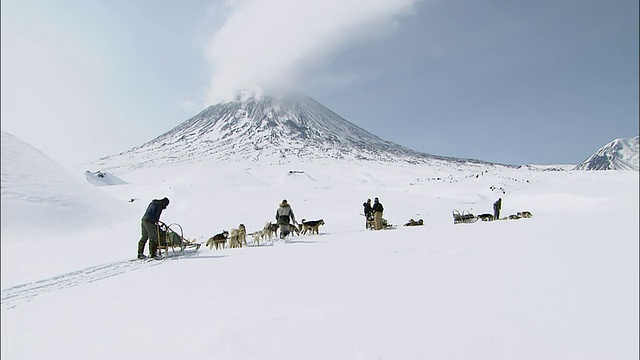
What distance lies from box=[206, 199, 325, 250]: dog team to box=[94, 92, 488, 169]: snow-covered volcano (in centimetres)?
7391

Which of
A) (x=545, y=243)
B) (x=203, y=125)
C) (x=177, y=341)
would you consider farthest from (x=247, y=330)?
(x=203, y=125)

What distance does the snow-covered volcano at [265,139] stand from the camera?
316 ft

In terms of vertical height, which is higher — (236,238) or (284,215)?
(284,215)

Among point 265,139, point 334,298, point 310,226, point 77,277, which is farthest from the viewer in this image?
point 265,139

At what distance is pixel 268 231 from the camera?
1214 centimetres

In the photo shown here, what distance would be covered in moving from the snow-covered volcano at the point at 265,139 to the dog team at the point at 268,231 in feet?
242

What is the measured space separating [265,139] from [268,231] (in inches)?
4183

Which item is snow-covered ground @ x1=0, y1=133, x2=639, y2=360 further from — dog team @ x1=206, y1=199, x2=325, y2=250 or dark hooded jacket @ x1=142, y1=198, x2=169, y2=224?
dog team @ x1=206, y1=199, x2=325, y2=250

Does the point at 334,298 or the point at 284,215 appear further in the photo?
the point at 284,215

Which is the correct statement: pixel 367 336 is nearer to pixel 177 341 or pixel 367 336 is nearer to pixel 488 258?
pixel 177 341

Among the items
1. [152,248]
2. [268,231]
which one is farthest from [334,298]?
[268,231]

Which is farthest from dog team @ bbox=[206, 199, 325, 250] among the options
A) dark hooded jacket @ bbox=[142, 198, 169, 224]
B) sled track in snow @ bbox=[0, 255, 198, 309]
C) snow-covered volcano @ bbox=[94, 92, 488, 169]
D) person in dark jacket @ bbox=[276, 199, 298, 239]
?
snow-covered volcano @ bbox=[94, 92, 488, 169]

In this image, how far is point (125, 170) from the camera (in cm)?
8506

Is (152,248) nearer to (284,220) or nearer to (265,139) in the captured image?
(284,220)
